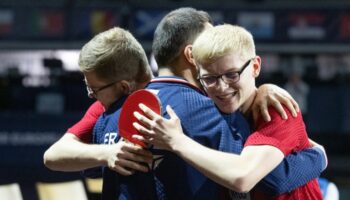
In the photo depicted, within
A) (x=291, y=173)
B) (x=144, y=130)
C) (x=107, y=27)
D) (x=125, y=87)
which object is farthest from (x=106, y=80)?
(x=107, y=27)

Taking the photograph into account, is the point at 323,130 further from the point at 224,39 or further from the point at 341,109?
the point at 224,39

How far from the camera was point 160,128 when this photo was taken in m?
2.31

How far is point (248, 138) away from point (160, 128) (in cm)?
26

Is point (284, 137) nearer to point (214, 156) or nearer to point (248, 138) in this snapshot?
point (248, 138)

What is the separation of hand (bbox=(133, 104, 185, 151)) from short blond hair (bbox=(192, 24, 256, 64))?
20 centimetres

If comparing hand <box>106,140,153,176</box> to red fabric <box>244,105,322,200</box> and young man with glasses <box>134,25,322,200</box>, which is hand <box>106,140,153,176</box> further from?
red fabric <box>244,105,322,200</box>

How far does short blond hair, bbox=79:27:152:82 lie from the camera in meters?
2.60

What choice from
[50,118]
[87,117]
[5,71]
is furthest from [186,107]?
[5,71]

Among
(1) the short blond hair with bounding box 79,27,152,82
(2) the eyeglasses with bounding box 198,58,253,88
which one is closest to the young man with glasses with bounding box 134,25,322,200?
(2) the eyeglasses with bounding box 198,58,253,88

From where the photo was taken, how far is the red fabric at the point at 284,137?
7.77ft

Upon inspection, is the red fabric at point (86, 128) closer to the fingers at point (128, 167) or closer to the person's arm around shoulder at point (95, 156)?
the person's arm around shoulder at point (95, 156)

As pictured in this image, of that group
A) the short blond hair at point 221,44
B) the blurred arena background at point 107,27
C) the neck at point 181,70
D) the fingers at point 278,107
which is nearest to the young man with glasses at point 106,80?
the neck at point 181,70

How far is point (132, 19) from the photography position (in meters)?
11.0

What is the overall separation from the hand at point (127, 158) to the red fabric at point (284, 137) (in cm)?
30
